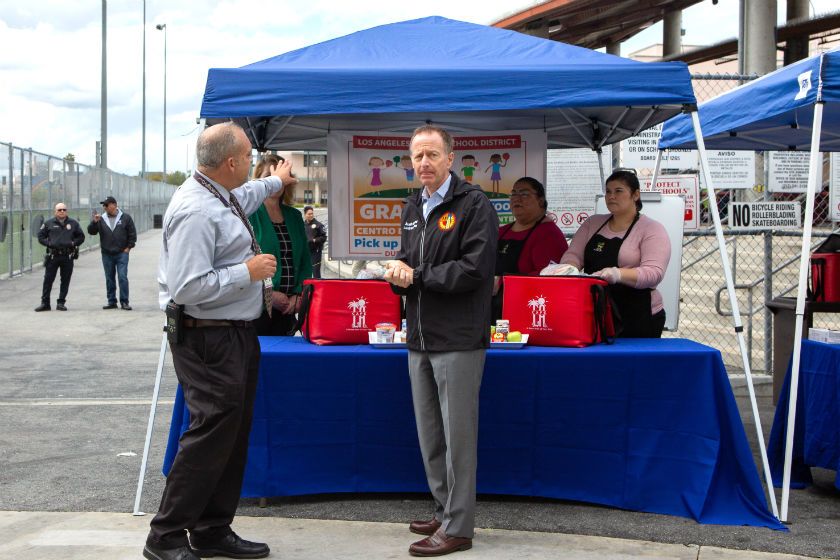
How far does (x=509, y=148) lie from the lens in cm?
726

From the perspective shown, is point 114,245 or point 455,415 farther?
point 114,245

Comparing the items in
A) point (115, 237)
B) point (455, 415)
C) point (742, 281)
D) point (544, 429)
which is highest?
point (115, 237)

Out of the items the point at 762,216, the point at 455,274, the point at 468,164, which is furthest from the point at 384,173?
the point at 762,216

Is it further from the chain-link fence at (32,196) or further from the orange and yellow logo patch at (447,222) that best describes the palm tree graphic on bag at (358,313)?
the chain-link fence at (32,196)

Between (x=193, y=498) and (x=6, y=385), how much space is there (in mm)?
6221

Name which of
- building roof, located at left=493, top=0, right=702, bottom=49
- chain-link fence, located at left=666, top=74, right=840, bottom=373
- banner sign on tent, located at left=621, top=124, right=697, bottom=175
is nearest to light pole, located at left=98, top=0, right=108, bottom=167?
building roof, located at left=493, top=0, right=702, bottom=49

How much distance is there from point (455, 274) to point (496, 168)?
3.01m

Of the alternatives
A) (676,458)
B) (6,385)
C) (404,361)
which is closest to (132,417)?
(6,385)

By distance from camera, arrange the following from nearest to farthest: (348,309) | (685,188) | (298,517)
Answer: (298,517) < (348,309) < (685,188)

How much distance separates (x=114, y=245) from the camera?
57.1 ft

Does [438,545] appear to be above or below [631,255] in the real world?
below

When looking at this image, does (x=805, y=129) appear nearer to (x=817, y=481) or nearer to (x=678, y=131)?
(x=678, y=131)

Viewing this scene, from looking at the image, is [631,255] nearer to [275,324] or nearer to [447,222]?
[447,222]

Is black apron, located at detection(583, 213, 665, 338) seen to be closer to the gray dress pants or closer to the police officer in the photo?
the gray dress pants
